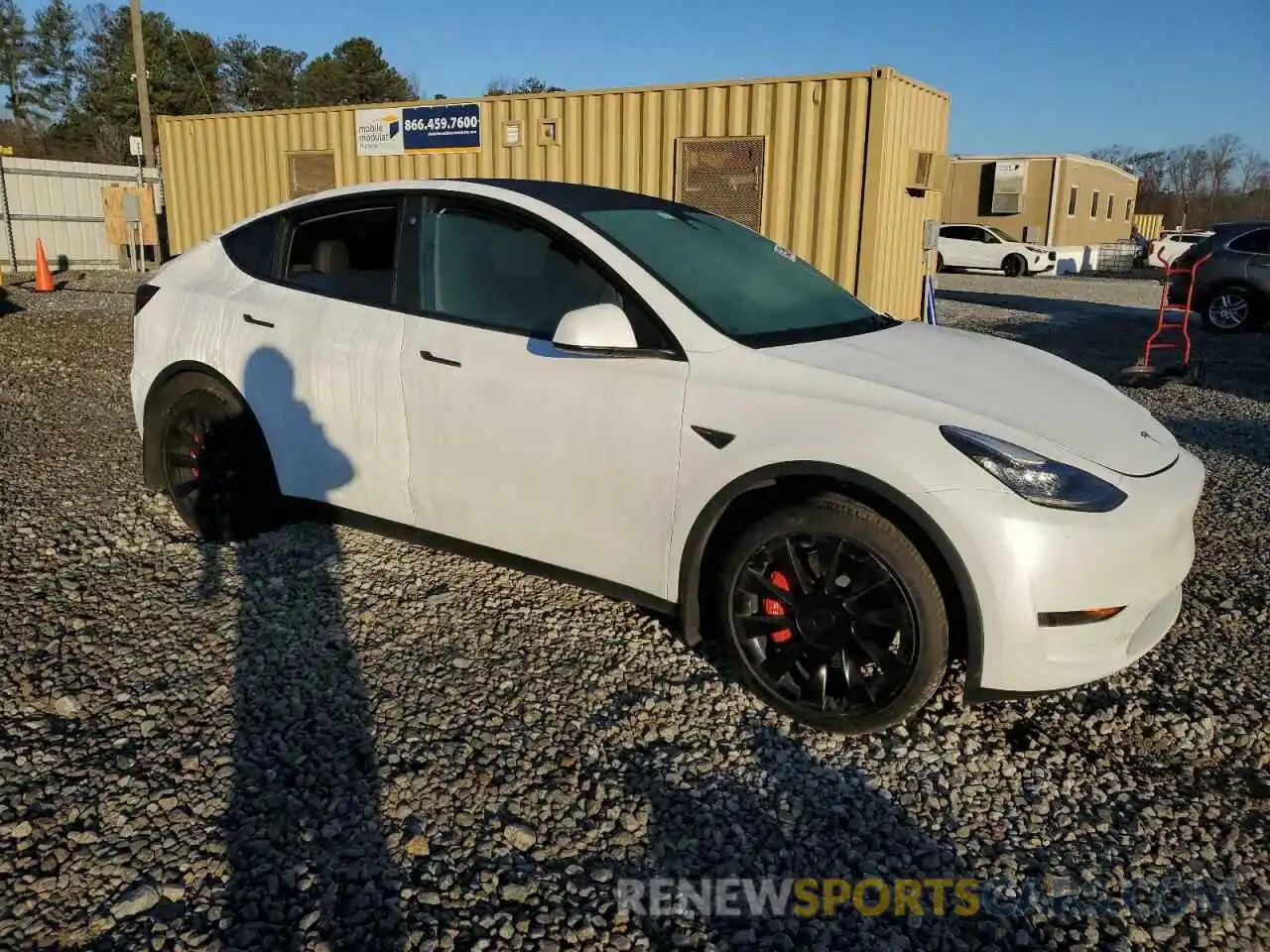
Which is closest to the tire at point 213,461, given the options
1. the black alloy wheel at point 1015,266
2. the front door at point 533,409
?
the front door at point 533,409

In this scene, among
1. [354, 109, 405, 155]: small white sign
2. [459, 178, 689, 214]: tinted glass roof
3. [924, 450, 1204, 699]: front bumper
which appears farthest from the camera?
[354, 109, 405, 155]: small white sign

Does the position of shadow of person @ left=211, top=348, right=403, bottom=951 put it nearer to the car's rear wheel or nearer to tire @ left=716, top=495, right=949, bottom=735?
tire @ left=716, top=495, right=949, bottom=735

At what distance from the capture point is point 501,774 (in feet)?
9.07

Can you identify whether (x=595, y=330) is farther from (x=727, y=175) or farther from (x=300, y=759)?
(x=727, y=175)

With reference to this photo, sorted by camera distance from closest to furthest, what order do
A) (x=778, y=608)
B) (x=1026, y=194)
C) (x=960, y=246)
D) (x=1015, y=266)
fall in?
(x=778, y=608), (x=1015, y=266), (x=960, y=246), (x=1026, y=194)

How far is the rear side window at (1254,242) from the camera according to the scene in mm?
13398

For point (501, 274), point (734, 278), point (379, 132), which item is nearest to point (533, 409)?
point (501, 274)

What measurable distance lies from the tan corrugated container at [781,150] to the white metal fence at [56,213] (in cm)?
1039

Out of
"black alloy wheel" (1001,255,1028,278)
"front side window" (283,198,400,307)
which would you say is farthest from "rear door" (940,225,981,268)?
"front side window" (283,198,400,307)

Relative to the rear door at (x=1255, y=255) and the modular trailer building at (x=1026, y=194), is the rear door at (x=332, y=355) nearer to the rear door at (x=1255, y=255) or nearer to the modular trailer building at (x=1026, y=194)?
the rear door at (x=1255, y=255)

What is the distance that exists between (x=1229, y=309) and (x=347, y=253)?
538 inches

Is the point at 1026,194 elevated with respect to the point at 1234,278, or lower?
elevated

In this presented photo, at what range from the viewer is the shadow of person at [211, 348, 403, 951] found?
2.21 meters

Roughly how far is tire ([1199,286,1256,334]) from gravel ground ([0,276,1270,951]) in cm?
1106
